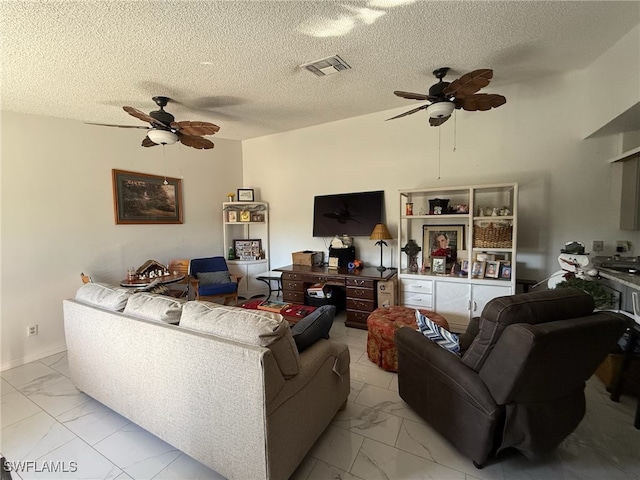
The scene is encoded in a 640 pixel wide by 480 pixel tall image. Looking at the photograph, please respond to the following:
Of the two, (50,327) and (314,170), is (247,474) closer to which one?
(50,327)

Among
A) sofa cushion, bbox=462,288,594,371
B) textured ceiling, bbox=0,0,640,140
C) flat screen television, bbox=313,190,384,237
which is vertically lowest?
sofa cushion, bbox=462,288,594,371

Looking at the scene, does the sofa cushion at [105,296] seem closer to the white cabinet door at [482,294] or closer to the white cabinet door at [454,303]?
the white cabinet door at [454,303]

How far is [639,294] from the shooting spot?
7.51 feet

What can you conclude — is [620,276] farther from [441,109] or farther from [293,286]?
[293,286]

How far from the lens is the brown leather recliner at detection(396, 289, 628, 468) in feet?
4.05

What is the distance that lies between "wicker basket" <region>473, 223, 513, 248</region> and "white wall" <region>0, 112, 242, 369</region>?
14.2ft

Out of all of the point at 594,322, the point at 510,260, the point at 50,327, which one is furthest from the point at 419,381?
the point at 50,327

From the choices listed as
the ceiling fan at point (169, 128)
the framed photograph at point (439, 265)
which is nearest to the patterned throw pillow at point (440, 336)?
the framed photograph at point (439, 265)

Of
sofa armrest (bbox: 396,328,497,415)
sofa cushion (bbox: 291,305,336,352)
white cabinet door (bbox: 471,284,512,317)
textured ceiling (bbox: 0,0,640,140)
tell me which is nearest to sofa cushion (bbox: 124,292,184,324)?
sofa cushion (bbox: 291,305,336,352)

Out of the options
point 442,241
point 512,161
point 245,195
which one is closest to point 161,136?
point 245,195

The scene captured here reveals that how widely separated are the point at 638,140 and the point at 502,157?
3.66 ft

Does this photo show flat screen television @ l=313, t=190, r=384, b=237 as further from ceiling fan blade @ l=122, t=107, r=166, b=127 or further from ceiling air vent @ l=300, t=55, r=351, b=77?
ceiling fan blade @ l=122, t=107, r=166, b=127

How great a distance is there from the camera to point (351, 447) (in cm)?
168

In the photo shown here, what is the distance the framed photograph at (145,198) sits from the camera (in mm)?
3599
